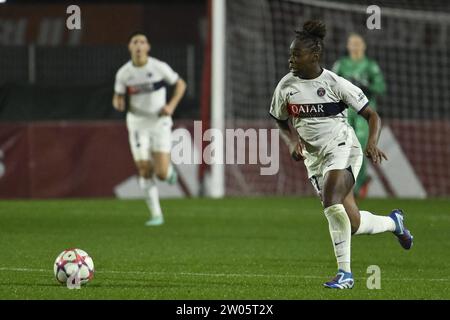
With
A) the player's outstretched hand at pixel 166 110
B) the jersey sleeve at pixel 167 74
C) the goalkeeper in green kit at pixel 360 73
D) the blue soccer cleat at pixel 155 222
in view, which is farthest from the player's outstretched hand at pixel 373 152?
the goalkeeper in green kit at pixel 360 73

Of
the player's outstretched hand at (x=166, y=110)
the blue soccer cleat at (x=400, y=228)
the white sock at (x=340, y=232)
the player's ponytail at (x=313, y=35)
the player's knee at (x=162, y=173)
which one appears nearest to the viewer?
the white sock at (x=340, y=232)

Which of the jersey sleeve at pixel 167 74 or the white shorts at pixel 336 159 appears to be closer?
the white shorts at pixel 336 159

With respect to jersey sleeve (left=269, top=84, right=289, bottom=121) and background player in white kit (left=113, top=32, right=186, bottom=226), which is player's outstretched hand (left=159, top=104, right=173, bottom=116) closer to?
background player in white kit (left=113, top=32, right=186, bottom=226)

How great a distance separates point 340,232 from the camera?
25.9ft

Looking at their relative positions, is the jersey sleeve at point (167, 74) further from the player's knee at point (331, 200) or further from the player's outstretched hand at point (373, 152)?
the player's outstretched hand at point (373, 152)

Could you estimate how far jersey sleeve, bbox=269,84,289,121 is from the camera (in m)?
8.30

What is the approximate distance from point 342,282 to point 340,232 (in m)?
0.35

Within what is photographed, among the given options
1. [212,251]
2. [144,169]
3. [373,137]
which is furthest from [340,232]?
[144,169]

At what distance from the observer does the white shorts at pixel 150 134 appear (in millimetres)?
13648

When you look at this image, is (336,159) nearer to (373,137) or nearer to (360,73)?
(373,137)

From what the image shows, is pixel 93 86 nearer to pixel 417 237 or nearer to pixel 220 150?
pixel 220 150

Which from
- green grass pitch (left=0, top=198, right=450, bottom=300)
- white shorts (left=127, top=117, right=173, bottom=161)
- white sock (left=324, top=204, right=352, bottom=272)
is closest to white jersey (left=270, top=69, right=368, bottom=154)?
white sock (left=324, top=204, right=352, bottom=272)

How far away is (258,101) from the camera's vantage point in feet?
62.1
